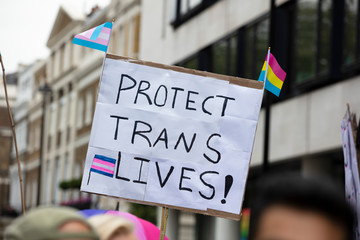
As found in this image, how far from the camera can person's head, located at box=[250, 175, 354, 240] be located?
5.16 feet

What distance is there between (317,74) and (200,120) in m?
12.1

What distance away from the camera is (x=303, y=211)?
5.17 feet

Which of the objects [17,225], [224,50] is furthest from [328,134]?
[17,225]

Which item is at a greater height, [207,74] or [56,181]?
[56,181]

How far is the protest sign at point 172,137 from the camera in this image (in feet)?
20.1

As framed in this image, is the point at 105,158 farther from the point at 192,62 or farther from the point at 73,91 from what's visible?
the point at 73,91

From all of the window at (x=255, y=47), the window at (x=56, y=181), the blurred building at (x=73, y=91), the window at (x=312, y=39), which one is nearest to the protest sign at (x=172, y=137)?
the window at (x=312, y=39)

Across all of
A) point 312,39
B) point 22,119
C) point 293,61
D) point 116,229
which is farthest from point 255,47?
point 22,119

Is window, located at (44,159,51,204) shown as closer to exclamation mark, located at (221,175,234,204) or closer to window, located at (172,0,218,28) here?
window, located at (172,0,218,28)

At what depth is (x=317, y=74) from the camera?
18.2 meters

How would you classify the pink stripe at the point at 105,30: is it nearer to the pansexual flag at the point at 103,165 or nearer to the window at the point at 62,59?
the pansexual flag at the point at 103,165

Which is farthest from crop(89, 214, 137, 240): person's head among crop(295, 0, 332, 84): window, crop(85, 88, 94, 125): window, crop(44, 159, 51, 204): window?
crop(44, 159, 51, 204): window

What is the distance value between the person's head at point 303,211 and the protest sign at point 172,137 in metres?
4.42

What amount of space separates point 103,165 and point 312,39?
503 inches
